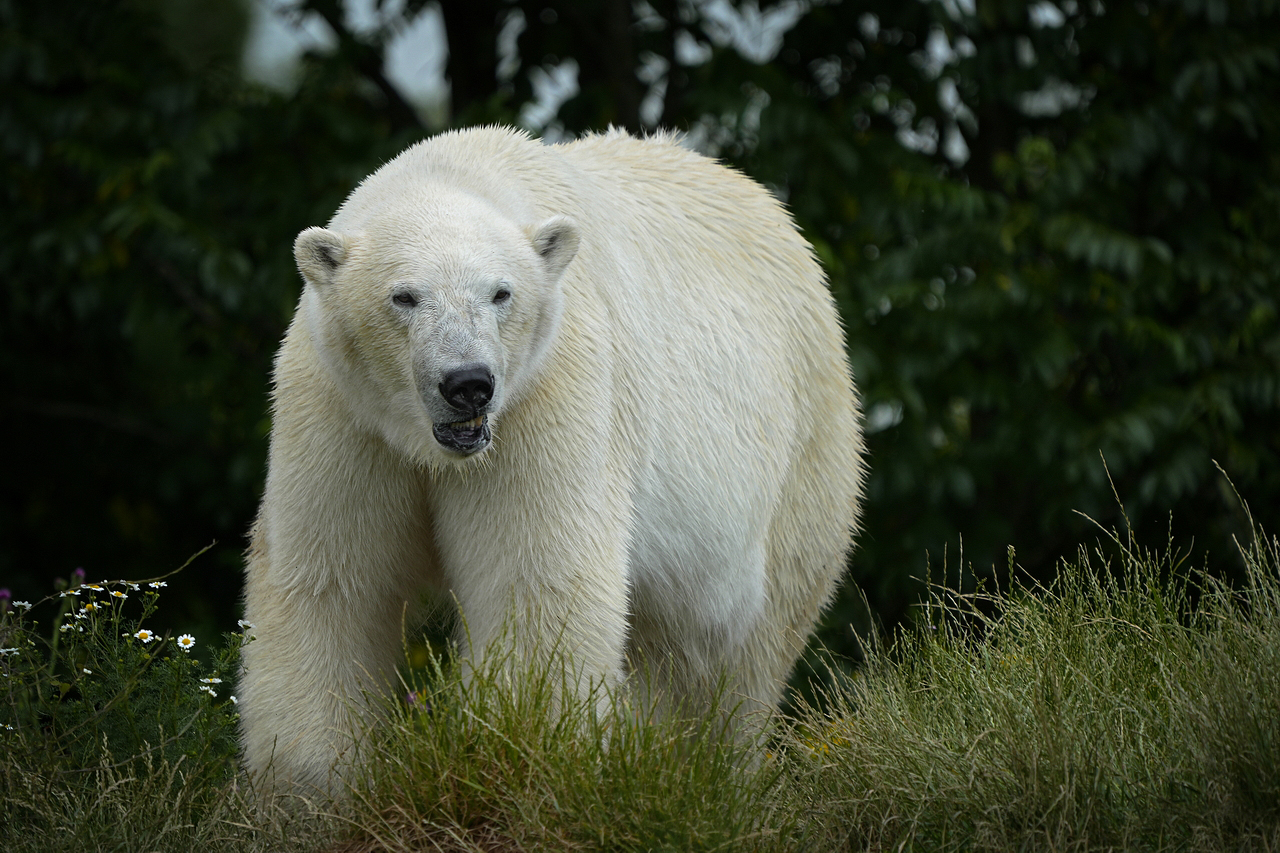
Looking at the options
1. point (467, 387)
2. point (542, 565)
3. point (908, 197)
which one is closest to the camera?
point (467, 387)

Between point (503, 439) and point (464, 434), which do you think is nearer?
point (464, 434)

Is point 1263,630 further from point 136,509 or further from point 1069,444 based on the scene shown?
point 136,509

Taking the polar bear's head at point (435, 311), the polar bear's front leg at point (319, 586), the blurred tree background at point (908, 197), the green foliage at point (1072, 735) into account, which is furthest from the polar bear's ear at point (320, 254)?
the blurred tree background at point (908, 197)

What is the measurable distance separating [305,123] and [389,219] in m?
4.38

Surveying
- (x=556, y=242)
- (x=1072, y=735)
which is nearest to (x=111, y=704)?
(x=556, y=242)

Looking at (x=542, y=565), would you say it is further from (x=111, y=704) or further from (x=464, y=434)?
(x=111, y=704)

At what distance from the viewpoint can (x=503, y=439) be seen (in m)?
3.32

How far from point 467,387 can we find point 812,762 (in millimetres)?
1144

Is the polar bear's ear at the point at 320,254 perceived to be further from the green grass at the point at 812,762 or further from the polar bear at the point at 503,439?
Answer: the green grass at the point at 812,762

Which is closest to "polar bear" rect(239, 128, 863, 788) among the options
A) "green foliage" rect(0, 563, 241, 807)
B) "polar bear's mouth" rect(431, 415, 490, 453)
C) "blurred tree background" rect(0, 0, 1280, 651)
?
"polar bear's mouth" rect(431, 415, 490, 453)

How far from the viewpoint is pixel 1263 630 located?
9.80 ft

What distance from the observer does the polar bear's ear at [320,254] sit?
324cm

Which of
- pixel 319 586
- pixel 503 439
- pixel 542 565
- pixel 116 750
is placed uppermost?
pixel 503 439

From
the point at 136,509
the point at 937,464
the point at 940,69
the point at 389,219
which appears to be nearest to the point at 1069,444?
the point at 937,464
